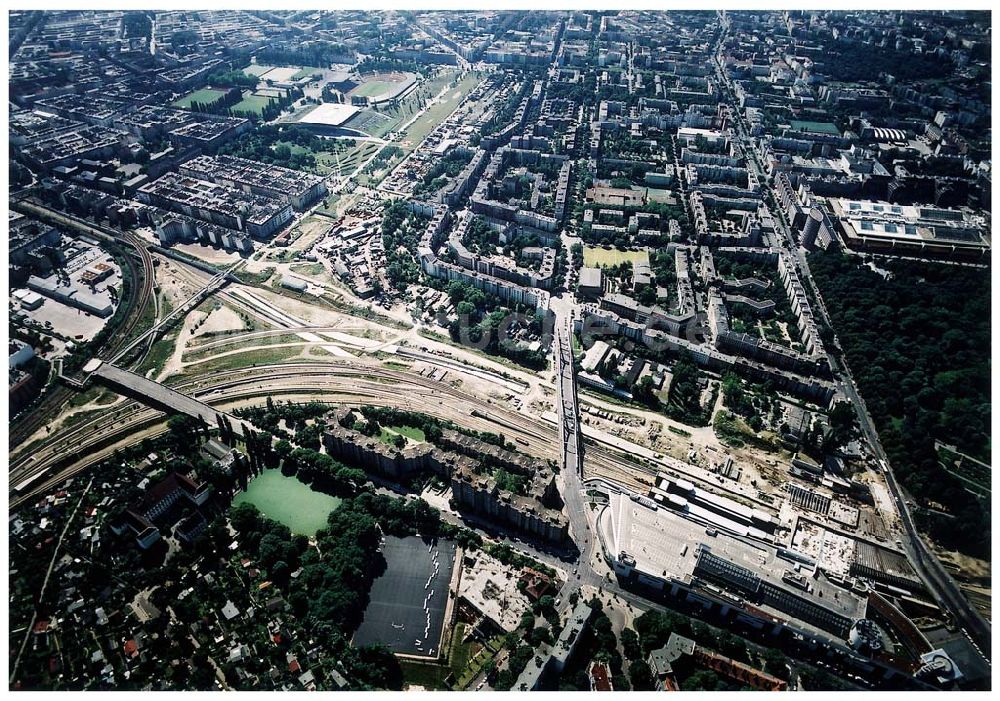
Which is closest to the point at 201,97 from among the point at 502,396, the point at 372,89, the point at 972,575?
the point at 372,89

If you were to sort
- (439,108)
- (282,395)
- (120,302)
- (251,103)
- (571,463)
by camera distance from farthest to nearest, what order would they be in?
(439,108), (251,103), (120,302), (282,395), (571,463)

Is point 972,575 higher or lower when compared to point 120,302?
higher

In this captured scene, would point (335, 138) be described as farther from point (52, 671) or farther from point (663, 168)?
point (52, 671)

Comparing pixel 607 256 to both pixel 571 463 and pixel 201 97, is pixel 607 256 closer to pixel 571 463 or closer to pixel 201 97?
pixel 571 463

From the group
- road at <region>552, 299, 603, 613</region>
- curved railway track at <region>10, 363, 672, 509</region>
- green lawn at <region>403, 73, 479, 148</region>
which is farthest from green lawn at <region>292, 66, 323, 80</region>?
road at <region>552, 299, 603, 613</region>

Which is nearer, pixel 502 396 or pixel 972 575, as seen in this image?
pixel 972 575

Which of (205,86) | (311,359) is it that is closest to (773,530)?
(311,359)

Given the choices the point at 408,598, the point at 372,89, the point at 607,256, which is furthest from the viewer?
the point at 372,89
